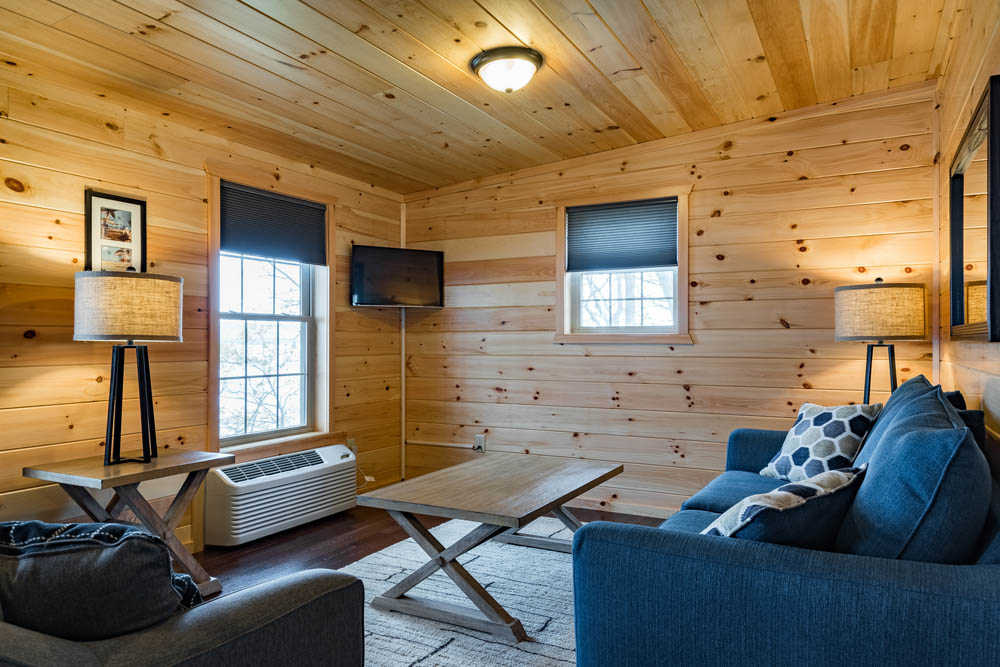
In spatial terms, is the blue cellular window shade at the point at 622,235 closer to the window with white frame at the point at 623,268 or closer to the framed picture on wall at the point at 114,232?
the window with white frame at the point at 623,268

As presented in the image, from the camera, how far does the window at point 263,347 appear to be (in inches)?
151

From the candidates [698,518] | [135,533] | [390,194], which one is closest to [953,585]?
[698,518]

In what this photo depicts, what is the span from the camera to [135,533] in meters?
1.17

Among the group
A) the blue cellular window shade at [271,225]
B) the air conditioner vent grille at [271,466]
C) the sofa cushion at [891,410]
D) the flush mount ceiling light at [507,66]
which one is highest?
the flush mount ceiling light at [507,66]

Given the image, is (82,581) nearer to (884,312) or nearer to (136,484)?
(136,484)

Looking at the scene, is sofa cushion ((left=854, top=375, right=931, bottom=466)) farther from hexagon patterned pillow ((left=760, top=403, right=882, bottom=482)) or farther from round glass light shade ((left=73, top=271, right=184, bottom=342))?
round glass light shade ((left=73, top=271, right=184, bottom=342))

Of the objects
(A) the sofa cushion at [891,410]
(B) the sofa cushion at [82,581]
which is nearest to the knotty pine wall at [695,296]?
(A) the sofa cushion at [891,410]

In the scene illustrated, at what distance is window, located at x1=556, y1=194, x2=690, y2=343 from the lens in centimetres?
424

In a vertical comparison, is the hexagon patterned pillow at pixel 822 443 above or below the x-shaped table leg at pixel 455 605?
above

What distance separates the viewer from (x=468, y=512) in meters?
2.48

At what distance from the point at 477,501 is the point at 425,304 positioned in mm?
2375

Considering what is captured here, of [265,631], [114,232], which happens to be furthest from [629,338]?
[265,631]

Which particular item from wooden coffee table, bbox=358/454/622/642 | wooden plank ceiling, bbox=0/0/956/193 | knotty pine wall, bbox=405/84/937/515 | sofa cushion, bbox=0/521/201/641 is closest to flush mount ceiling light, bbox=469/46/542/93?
wooden plank ceiling, bbox=0/0/956/193

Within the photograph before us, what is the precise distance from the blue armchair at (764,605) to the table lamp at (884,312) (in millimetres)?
2125
